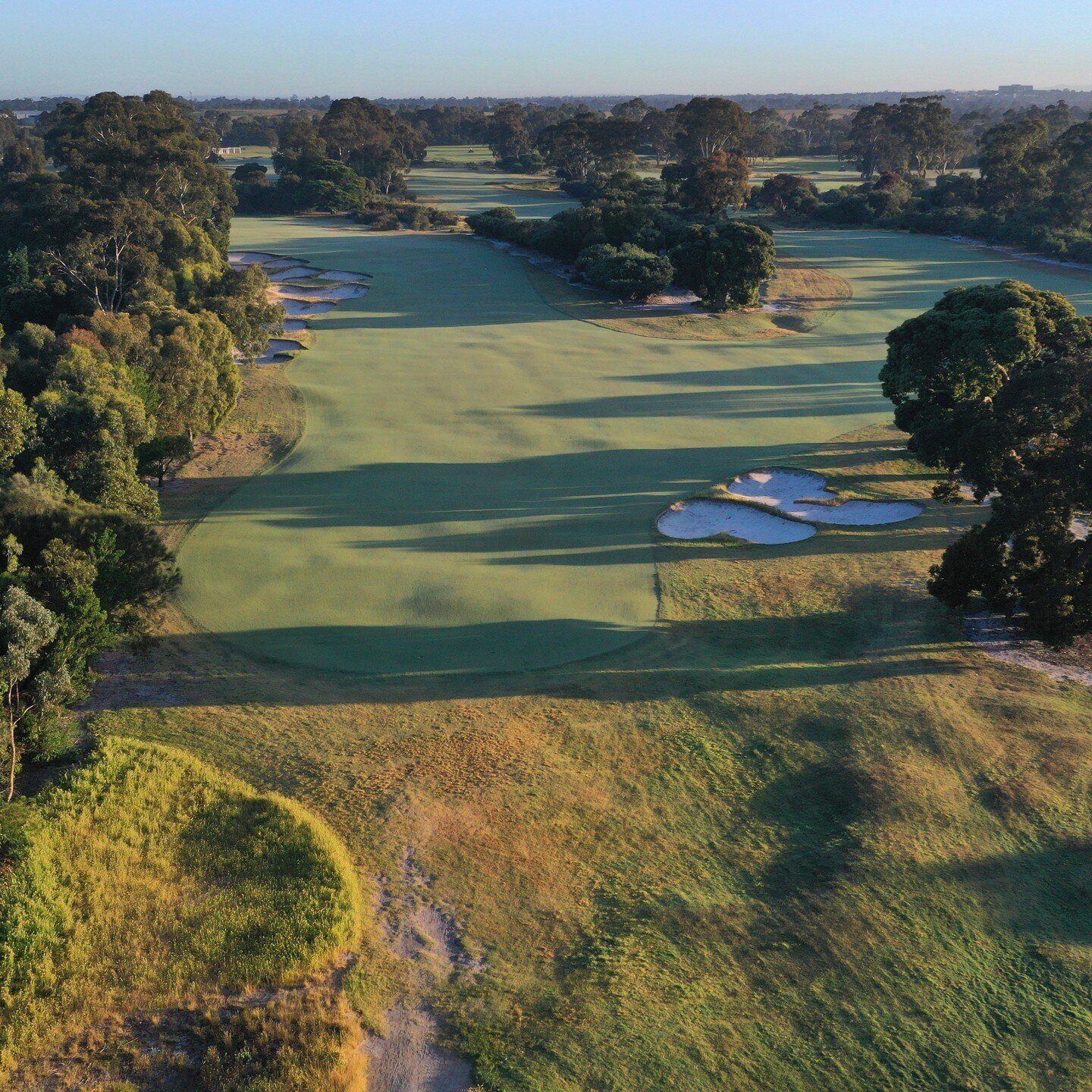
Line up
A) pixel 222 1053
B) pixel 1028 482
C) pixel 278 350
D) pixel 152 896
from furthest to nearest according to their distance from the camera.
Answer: pixel 278 350
pixel 1028 482
pixel 152 896
pixel 222 1053

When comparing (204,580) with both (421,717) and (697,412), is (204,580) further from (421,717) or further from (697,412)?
(697,412)

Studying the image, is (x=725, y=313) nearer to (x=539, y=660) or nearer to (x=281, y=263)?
(x=281, y=263)

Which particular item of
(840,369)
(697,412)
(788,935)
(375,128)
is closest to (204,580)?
(788,935)

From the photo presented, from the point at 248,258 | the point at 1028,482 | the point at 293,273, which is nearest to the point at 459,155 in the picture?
the point at 248,258

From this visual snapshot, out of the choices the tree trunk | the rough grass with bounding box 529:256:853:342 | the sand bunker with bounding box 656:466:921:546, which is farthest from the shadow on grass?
the rough grass with bounding box 529:256:853:342

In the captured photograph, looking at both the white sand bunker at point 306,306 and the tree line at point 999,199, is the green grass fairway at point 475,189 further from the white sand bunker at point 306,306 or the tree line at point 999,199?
the white sand bunker at point 306,306

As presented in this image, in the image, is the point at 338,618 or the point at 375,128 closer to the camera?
the point at 338,618
